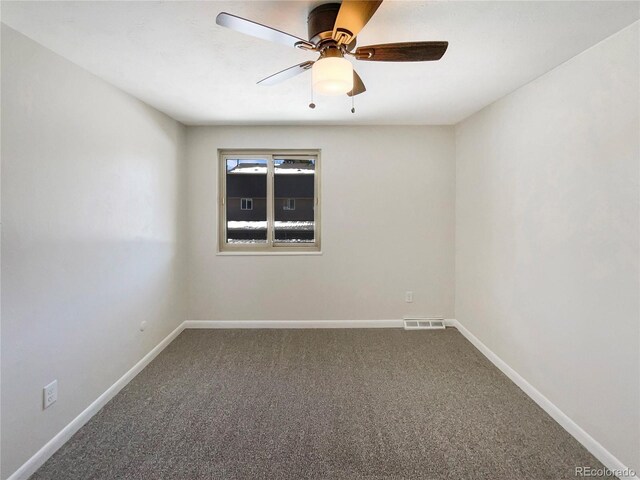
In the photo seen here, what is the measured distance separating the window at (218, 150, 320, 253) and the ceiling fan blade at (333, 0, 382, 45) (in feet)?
7.50

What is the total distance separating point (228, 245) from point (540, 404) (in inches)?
129

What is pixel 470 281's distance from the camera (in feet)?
10.6

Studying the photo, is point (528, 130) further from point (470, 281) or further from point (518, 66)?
point (470, 281)

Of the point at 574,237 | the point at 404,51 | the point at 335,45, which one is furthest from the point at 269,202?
the point at 574,237

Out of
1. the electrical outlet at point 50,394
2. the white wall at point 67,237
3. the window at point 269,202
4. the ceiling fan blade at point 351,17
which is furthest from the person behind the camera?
the window at point 269,202

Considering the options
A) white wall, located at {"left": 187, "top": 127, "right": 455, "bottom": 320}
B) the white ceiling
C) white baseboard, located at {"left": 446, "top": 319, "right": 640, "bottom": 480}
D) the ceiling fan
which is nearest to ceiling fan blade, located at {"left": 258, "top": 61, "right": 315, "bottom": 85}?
the ceiling fan

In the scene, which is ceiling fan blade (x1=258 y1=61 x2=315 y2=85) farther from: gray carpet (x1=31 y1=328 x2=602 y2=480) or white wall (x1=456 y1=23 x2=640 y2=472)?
gray carpet (x1=31 y1=328 x2=602 y2=480)

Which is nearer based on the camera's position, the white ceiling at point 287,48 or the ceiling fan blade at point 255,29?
the ceiling fan blade at point 255,29

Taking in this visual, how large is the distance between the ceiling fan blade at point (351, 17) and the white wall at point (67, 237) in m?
1.66

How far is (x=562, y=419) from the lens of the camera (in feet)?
6.41

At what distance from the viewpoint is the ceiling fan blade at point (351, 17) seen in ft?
Result: 3.69

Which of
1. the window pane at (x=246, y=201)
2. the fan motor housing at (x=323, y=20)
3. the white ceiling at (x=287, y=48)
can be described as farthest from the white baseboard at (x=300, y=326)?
the fan motor housing at (x=323, y=20)

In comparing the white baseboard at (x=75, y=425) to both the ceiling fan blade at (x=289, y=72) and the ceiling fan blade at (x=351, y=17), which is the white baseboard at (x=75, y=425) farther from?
the ceiling fan blade at (x=351, y=17)

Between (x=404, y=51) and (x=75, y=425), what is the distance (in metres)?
2.86
